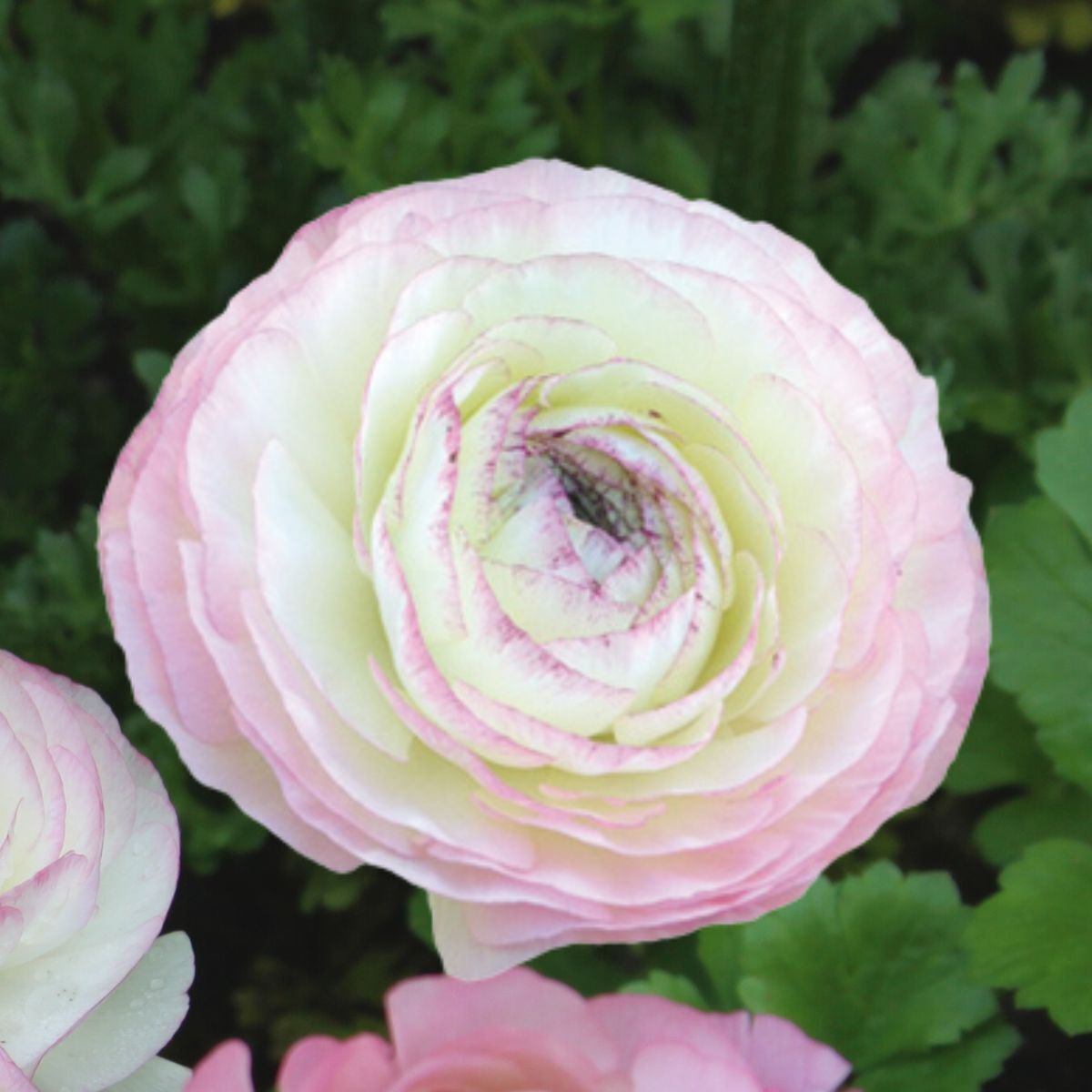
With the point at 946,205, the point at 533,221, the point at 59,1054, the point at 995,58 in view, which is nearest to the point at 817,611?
the point at 533,221

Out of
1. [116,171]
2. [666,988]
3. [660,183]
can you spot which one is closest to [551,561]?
[666,988]

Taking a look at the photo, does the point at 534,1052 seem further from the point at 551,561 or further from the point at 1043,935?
the point at 1043,935

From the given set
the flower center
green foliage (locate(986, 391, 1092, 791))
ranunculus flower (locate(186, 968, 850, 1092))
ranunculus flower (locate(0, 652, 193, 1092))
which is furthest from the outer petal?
green foliage (locate(986, 391, 1092, 791))

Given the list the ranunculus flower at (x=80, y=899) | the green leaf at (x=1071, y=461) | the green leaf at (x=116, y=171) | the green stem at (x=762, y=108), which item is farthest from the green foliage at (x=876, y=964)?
the green leaf at (x=116, y=171)

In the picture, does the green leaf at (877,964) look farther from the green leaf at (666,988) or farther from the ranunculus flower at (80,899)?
the ranunculus flower at (80,899)

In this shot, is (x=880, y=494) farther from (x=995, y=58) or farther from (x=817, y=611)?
(x=995, y=58)

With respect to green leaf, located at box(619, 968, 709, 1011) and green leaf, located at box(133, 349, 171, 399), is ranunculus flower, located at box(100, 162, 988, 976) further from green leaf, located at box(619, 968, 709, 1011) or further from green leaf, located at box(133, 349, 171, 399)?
green leaf, located at box(133, 349, 171, 399)
